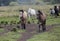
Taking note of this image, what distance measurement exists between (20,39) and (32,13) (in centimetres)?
2285

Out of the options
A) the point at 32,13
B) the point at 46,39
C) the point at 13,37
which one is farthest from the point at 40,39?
the point at 32,13

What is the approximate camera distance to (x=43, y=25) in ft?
80.1

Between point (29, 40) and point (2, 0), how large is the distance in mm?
80972

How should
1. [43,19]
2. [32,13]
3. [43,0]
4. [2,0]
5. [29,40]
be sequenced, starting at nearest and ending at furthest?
[29,40]
[43,19]
[32,13]
[2,0]
[43,0]

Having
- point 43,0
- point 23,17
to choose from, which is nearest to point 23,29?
point 23,17

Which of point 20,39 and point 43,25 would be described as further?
point 43,25

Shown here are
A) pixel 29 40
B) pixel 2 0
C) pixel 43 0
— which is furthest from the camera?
pixel 43 0

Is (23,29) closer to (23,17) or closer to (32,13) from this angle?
(23,17)

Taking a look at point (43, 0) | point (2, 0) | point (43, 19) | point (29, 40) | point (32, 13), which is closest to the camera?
point (29, 40)

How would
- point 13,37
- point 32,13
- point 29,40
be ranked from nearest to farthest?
1. point 29,40
2. point 13,37
3. point 32,13

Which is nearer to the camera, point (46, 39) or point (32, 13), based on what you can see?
point (46, 39)

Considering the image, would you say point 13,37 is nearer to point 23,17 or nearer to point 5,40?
point 5,40

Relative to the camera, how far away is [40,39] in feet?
64.0

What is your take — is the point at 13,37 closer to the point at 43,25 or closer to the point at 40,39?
the point at 40,39
